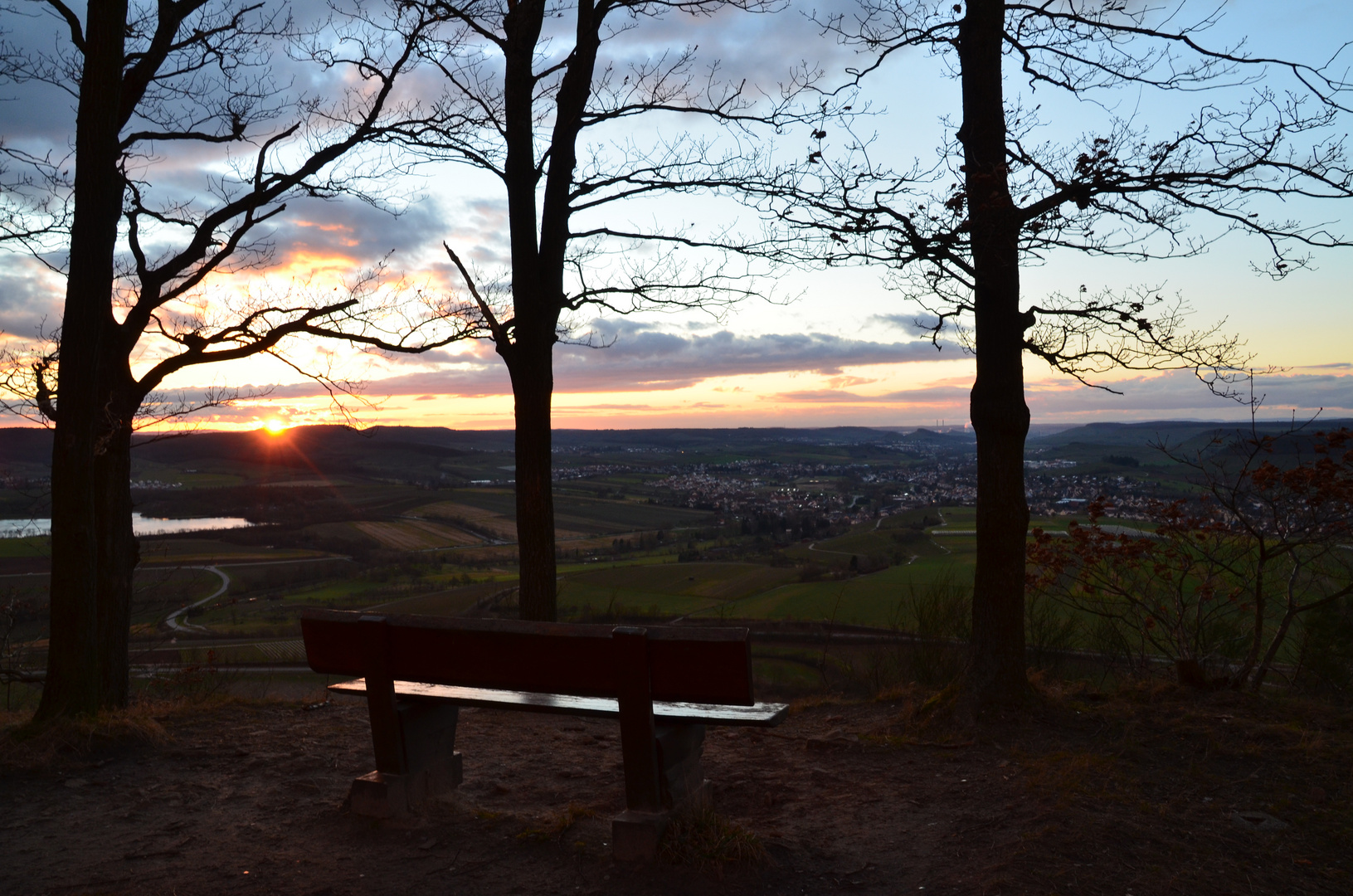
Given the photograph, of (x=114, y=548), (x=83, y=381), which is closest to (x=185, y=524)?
(x=114, y=548)

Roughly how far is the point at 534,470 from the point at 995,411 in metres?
3.54

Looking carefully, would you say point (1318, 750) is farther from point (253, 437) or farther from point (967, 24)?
point (253, 437)

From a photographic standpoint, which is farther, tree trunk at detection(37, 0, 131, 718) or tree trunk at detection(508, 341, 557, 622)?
tree trunk at detection(508, 341, 557, 622)

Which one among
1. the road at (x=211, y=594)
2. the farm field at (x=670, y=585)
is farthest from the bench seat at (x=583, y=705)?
the road at (x=211, y=594)

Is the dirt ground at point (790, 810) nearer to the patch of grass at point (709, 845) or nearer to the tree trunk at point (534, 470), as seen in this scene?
the patch of grass at point (709, 845)

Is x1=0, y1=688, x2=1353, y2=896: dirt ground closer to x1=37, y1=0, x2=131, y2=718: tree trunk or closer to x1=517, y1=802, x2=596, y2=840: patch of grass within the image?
x1=517, y1=802, x2=596, y2=840: patch of grass

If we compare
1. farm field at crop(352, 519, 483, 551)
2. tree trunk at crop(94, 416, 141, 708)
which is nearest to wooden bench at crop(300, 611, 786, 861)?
tree trunk at crop(94, 416, 141, 708)

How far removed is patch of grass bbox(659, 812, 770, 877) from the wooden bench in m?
0.07

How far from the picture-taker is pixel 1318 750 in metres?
4.36

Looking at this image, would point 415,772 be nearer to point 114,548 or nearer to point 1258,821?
point 1258,821

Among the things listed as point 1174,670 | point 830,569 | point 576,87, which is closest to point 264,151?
point 576,87

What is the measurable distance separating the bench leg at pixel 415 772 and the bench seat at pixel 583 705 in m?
0.09

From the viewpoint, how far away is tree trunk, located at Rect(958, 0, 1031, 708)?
5246mm

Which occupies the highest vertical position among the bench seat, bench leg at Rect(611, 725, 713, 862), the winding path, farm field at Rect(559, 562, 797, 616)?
the bench seat
